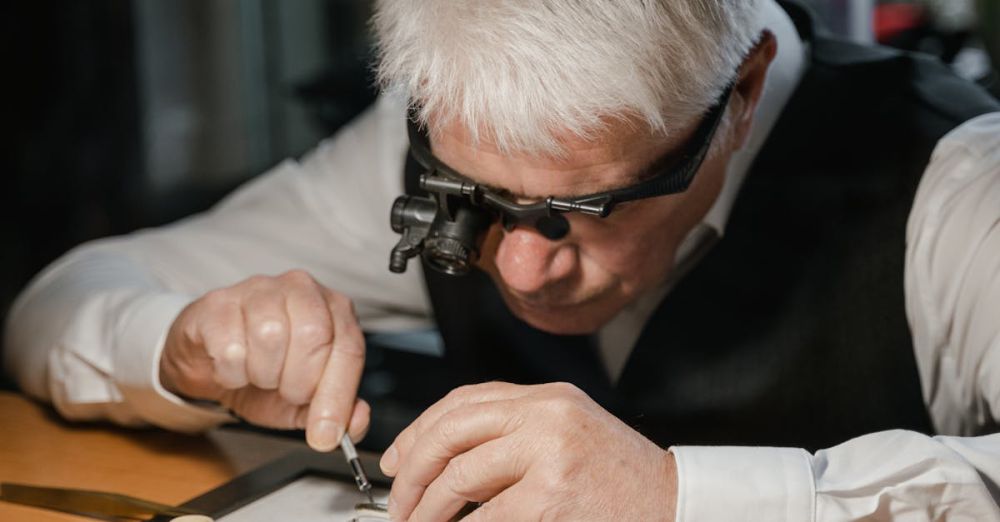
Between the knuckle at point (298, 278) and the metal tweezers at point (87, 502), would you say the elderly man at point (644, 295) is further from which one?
the metal tweezers at point (87, 502)

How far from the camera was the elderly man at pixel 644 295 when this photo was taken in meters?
1.34

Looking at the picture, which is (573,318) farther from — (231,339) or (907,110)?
(907,110)

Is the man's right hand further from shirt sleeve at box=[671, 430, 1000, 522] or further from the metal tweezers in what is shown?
shirt sleeve at box=[671, 430, 1000, 522]

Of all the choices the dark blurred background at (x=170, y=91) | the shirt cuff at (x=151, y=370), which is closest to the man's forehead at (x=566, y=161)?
the shirt cuff at (x=151, y=370)

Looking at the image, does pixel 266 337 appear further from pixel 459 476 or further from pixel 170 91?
pixel 170 91

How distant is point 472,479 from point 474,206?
1.47 feet

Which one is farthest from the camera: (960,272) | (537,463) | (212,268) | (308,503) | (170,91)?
(170,91)

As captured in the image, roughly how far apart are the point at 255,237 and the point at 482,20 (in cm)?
117

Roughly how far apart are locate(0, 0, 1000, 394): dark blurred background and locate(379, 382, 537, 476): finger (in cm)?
150

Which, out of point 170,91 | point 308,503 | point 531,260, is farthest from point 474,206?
point 170,91

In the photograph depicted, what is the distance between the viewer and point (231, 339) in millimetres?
1675

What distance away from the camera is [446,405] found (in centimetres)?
138

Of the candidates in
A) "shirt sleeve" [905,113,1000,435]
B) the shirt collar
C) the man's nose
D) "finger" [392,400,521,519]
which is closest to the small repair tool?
"finger" [392,400,521,519]

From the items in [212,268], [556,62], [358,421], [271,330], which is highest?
[556,62]
